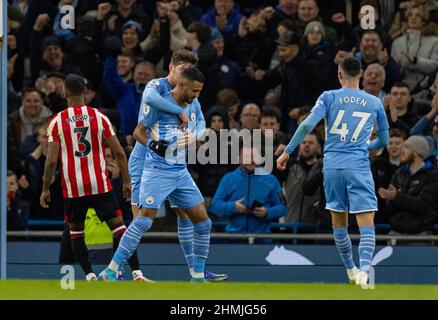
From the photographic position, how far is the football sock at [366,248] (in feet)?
42.6

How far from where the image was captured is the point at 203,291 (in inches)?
475

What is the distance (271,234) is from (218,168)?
1.24 m

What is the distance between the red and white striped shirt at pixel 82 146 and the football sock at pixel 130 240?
35.5 inches

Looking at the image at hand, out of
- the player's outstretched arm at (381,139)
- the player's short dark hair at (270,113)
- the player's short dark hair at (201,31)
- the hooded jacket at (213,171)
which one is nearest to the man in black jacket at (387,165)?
the player's short dark hair at (270,113)

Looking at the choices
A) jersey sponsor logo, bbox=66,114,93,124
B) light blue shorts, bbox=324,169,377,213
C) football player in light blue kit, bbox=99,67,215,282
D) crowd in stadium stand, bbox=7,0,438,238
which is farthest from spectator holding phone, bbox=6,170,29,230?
light blue shorts, bbox=324,169,377,213

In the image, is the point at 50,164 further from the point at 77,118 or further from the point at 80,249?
the point at 80,249

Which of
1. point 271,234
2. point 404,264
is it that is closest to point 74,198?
point 271,234

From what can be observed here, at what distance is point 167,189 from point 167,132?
57 cm

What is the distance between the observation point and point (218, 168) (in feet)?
55.9

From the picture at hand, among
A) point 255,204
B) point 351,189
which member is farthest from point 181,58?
point 255,204

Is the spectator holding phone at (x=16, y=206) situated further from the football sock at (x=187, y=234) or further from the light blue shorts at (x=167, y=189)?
the light blue shorts at (x=167, y=189)

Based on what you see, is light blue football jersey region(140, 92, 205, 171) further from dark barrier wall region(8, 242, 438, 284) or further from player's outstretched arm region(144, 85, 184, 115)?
dark barrier wall region(8, 242, 438, 284)

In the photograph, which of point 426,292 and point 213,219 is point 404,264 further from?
point 426,292
